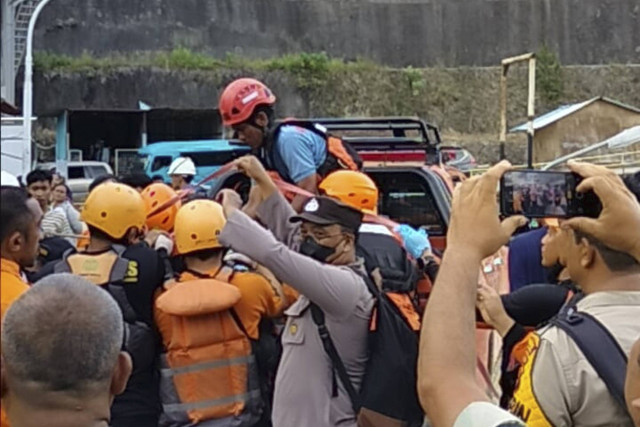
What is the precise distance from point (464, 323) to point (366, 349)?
240cm

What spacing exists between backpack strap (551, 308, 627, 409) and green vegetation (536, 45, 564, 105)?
32136mm

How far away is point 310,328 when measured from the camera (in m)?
4.63

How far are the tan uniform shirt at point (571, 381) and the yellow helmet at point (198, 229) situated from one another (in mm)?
2173

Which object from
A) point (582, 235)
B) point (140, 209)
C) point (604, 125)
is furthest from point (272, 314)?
point (604, 125)

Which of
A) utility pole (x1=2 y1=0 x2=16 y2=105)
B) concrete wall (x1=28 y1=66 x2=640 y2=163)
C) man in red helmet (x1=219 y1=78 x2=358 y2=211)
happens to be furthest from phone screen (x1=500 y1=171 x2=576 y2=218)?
concrete wall (x1=28 y1=66 x2=640 y2=163)

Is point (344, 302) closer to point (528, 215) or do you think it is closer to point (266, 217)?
point (266, 217)

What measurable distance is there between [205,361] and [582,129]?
27083 millimetres

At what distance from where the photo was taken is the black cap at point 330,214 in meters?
4.70

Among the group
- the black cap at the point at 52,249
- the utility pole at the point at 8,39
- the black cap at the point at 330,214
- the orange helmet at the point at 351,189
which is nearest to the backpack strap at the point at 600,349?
the black cap at the point at 330,214

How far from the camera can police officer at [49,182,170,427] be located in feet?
16.0

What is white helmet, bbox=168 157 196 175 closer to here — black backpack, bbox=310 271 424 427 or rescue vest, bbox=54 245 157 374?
rescue vest, bbox=54 245 157 374

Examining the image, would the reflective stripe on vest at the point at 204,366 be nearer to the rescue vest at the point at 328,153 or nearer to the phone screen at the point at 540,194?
the rescue vest at the point at 328,153

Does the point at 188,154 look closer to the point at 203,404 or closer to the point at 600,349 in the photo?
the point at 203,404

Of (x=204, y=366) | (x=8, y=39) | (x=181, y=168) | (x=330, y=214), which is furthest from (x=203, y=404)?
(x=8, y=39)
